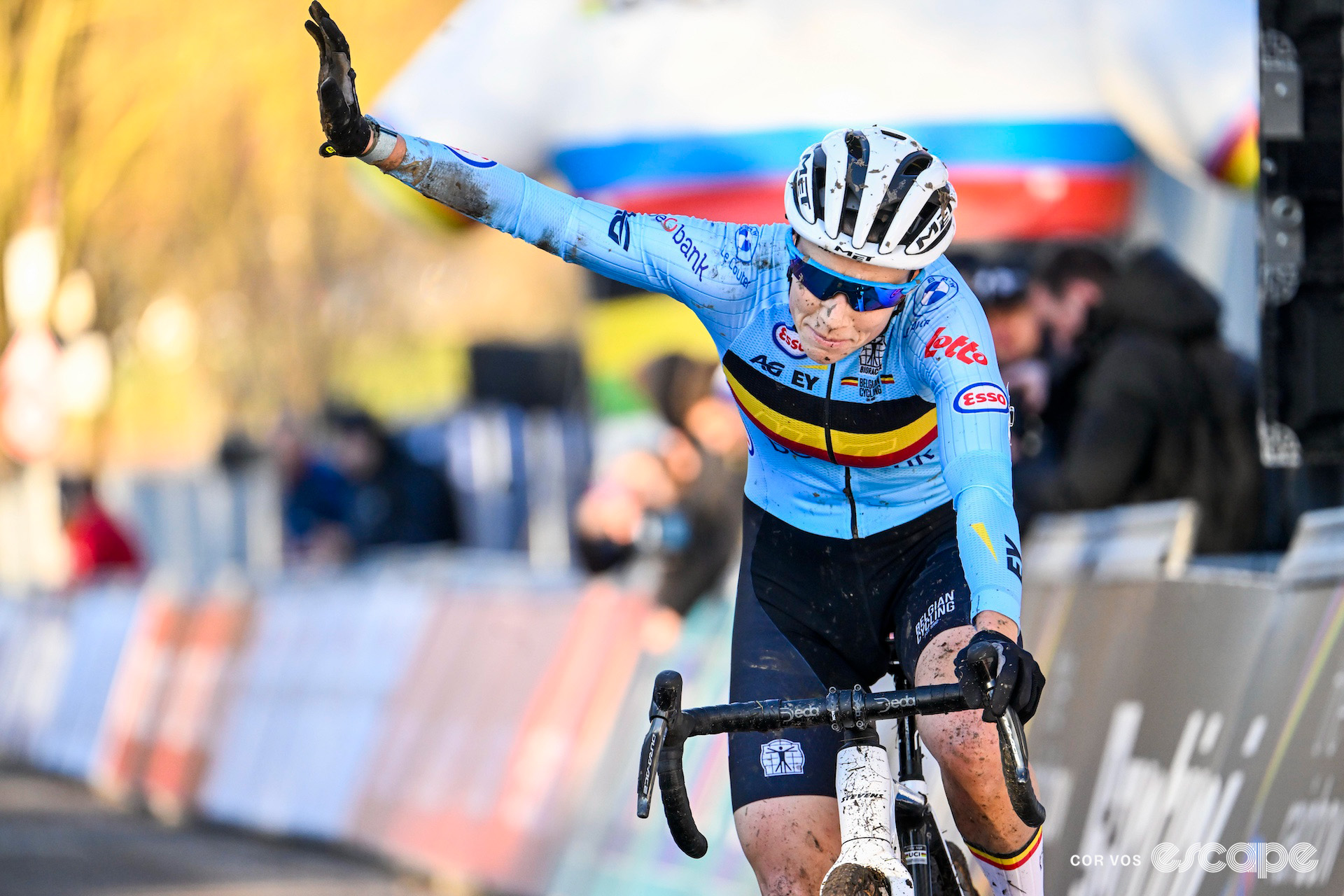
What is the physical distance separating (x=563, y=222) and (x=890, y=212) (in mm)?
815

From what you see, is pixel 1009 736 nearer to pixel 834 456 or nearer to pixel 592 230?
pixel 834 456

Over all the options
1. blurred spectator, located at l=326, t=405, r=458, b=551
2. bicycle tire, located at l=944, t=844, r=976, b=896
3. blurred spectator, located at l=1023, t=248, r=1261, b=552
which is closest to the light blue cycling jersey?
bicycle tire, located at l=944, t=844, r=976, b=896

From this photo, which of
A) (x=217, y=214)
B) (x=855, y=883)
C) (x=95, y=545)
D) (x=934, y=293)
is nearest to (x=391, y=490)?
(x=95, y=545)

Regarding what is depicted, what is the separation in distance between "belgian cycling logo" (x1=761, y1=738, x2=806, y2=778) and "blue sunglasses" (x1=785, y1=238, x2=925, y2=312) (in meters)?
1.00

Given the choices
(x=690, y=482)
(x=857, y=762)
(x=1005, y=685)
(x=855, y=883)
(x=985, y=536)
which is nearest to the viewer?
(x=1005, y=685)

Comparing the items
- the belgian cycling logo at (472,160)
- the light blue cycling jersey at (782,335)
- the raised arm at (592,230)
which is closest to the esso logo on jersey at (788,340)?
the light blue cycling jersey at (782,335)

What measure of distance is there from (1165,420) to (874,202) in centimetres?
344

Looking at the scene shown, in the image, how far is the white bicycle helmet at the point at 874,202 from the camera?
434cm

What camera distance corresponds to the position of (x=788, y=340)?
15.4 ft

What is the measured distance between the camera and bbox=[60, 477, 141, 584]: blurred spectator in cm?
1691

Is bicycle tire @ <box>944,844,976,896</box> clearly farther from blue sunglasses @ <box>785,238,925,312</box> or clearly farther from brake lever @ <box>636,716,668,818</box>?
blue sunglasses @ <box>785,238,925,312</box>

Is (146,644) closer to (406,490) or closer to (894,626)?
(406,490)

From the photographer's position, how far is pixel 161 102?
1021 inches

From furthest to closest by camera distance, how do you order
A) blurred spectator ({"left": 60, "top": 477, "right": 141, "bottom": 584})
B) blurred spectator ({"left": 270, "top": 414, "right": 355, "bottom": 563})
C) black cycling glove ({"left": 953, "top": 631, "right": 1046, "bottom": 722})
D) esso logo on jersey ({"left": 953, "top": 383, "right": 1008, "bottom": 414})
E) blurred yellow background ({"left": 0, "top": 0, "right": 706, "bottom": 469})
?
blurred yellow background ({"left": 0, "top": 0, "right": 706, "bottom": 469})
blurred spectator ({"left": 60, "top": 477, "right": 141, "bottom": 584})
blurred spectator ({"left": 270, "top": 414, "right": 355, "bottom": 563})
esso logo on jersey ({"left": 953, "top": 383, "right": 1008, "bottom": 414})
black cycling glove ({"left": 953, "top": 631, "right": 1046, "bottom": 722})
